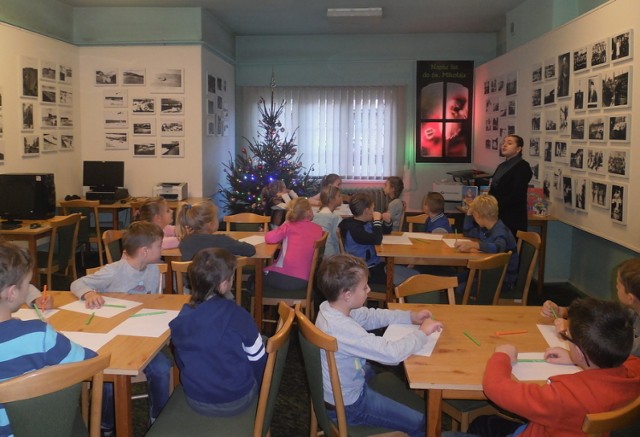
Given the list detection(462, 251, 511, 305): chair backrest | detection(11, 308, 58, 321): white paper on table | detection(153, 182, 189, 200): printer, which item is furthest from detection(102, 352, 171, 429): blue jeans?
detection(153, 182, 189, 200): printer

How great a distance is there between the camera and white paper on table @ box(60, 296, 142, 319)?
2.85m

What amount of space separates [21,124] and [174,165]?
7.08 feet

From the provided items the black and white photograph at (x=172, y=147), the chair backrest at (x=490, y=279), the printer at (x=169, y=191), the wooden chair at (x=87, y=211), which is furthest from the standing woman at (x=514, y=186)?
the black and white photograph at (x=172, y=147)

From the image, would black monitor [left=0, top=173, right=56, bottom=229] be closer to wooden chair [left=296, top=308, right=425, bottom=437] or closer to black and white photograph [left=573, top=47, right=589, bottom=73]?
wooden chair [left=296, top=308, right=425, bottom=437]

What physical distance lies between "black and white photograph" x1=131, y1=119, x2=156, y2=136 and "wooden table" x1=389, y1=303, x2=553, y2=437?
6207mm

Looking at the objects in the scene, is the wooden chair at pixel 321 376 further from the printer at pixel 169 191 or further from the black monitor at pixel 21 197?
the printer at pixel 169 191

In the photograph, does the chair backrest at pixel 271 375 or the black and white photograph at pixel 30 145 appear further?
the black and white photograph at pixel 30 145

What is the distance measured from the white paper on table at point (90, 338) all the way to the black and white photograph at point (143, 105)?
20.3ft

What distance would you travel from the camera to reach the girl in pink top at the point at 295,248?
4.69m

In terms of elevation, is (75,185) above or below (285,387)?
above

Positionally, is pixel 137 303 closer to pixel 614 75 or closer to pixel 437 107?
pixel 614 75

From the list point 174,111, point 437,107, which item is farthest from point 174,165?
point 437,107

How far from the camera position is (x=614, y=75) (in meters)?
4.96

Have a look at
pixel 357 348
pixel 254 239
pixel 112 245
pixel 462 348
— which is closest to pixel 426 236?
pixel 254 239
